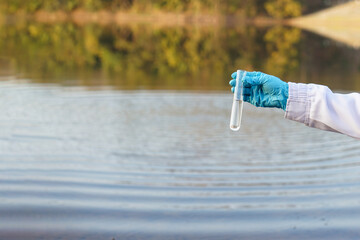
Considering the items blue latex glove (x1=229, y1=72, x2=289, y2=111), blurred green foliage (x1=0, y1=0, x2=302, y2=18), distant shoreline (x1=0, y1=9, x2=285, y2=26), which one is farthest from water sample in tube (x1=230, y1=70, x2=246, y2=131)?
blurred green foliage (x1=0, y1=0, x2=302, y2=18)

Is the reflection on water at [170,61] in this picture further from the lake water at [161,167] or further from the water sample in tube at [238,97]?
the water sample in tube at [238,97]

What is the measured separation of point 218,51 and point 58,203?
1844cm

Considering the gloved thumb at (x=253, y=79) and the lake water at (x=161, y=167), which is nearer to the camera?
the gloved thumb at (x=253, y=79)

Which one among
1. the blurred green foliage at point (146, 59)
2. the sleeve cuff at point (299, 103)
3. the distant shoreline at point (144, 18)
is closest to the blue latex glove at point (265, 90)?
the sleeve cuff at point (299, 103)

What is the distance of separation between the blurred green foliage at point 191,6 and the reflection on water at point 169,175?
45805mm

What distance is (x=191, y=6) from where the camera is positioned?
5628cm

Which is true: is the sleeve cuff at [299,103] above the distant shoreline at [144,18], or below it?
below

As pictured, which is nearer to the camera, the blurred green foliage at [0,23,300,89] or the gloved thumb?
the gloved thumb

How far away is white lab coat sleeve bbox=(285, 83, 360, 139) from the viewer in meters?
2.76

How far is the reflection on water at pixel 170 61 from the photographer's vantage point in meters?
14.5

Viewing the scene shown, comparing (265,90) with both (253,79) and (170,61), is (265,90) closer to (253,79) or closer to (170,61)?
(253,79)

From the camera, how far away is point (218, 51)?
23422 millimetres

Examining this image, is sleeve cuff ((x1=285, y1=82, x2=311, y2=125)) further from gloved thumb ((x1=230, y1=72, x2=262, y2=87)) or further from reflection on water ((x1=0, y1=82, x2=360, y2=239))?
reflection on water ((x1=0, y1=82, x2=360, y2=239))

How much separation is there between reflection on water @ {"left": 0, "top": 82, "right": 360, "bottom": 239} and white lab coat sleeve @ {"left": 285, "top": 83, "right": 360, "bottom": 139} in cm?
203
